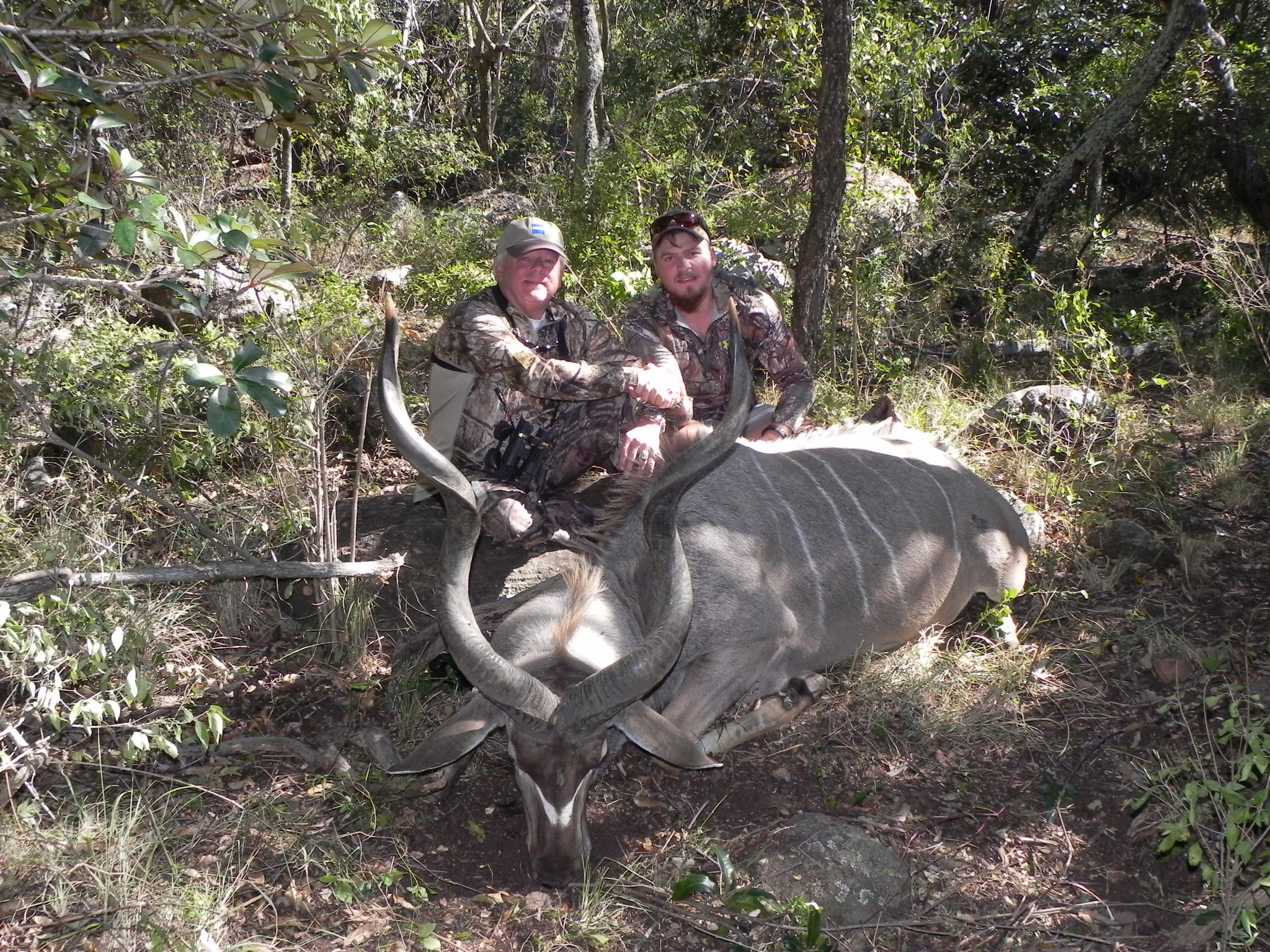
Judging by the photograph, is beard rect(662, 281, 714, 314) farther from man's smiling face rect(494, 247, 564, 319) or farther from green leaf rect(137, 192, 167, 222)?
green leaf rect(137, 192, 167, 222)

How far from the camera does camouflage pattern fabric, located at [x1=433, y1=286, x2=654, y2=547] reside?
4184mm

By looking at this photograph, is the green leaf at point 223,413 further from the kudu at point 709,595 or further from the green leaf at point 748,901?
the green leaf at point 748,901

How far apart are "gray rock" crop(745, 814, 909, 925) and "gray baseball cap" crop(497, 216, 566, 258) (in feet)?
7.89

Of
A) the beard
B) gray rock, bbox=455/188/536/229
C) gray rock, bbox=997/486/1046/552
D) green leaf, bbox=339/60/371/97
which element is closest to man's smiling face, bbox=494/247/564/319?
the beard

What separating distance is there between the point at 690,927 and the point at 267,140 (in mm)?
2632

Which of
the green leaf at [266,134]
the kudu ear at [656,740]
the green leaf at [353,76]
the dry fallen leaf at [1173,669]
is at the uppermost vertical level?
the green leaf at [353,76]

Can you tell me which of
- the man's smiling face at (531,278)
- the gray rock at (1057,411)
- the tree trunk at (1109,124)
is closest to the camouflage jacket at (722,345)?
the man's smiling face at (531,278)

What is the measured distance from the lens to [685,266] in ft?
15.4

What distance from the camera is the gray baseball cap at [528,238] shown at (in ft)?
13.9

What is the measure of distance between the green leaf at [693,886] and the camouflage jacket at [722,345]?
2319mm

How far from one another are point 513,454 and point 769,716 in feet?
5.13

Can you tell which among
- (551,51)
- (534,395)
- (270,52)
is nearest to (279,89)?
(270,52)

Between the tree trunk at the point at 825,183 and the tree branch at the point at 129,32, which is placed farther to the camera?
the tree trunk at the point at 825,183

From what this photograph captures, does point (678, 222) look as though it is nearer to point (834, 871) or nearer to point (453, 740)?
point (453, 740)
